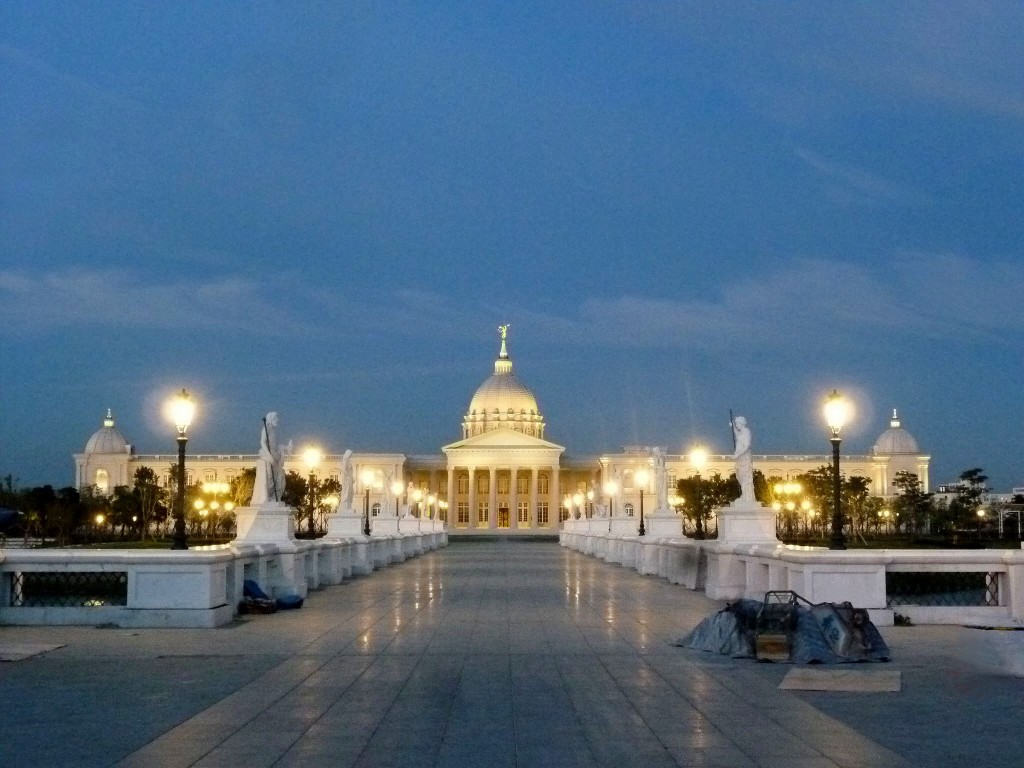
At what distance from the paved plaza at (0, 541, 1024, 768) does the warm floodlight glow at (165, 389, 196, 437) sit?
5.07m

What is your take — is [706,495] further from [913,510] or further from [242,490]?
[242,490]

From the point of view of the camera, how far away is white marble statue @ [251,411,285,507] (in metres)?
30.1

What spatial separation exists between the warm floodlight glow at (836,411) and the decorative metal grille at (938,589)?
12.6 feet

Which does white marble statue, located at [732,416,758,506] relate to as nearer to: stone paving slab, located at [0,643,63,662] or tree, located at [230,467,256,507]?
stone paving slab, located at [0,643,63,662]

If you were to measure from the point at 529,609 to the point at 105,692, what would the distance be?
1319 centimetres

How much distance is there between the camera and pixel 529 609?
1046 inches

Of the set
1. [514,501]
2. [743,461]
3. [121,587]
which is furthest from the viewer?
[514,501]

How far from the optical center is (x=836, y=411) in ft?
84.6

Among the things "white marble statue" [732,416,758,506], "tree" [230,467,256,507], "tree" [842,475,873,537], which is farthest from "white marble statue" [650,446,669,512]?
"tree" [842,475,873,537]

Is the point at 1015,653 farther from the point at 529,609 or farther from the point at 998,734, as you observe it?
the point at 529,609

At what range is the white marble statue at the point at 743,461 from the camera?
3134 cm

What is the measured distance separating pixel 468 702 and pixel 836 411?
552 inches

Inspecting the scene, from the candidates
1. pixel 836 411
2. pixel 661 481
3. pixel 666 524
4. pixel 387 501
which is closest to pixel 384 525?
pixel 387 501

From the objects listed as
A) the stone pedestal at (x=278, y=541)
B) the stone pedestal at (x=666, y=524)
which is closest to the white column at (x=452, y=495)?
the stone pedestal at (x=666, y=524)
